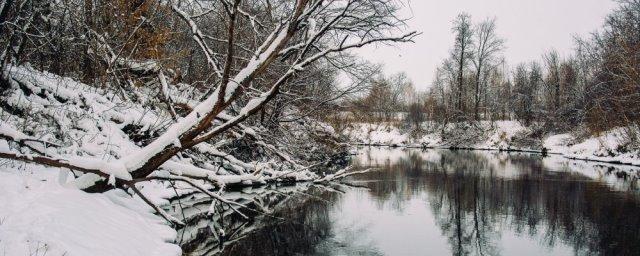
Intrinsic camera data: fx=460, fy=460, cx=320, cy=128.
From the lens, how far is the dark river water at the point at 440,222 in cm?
761

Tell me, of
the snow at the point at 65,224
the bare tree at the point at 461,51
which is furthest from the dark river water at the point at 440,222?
the bare tree at the point at 461,51

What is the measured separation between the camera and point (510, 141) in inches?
1655

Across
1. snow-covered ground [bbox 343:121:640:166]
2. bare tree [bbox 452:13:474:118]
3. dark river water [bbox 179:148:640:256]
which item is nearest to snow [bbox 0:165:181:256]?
dark river water [bbox 179:148:640:256]

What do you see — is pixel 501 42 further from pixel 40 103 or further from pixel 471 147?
pixel 40 103

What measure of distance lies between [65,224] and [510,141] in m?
42.6

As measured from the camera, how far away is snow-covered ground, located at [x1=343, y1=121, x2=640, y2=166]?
88.9ft

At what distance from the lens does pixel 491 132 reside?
45.3 m

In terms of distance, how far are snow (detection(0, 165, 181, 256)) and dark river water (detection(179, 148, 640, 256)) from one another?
1.05m

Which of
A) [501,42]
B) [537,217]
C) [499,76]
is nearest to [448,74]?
[501,42]

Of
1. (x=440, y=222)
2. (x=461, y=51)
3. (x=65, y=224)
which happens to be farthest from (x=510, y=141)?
(x=65, y=224)

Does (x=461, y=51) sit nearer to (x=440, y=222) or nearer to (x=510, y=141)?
(x=510, y=141)

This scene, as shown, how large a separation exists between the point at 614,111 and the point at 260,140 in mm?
23590

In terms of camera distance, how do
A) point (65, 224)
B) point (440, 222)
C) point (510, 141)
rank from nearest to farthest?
point (65, 224), point (440, 222), point (510, 141)

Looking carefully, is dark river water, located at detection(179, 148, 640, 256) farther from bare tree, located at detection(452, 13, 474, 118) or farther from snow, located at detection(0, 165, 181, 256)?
bare tree, located at detection(452, 13, 474, 118)
